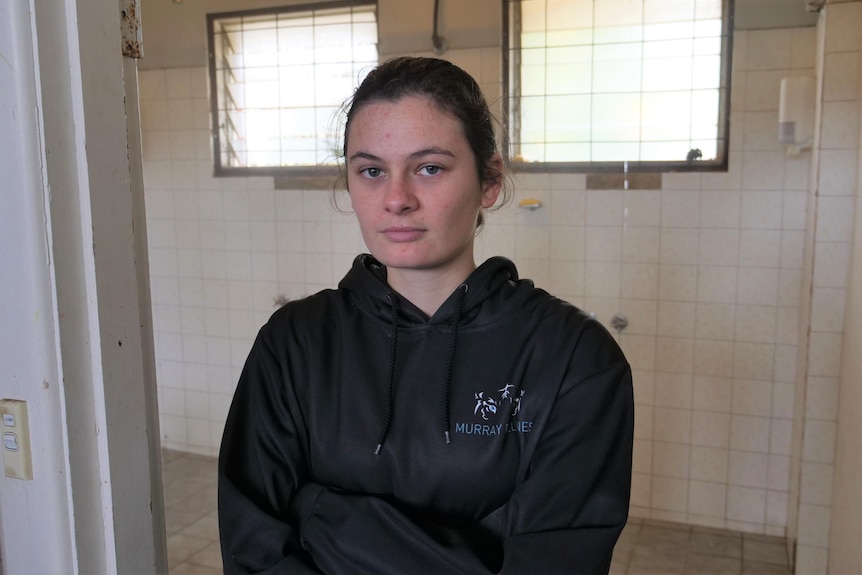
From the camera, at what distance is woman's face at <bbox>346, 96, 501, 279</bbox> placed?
946 millimetres

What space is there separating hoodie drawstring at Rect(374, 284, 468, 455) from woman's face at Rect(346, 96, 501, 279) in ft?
0.22

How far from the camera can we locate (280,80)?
3.49m

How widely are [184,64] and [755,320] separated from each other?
2.82 meters

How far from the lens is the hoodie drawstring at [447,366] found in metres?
0.95

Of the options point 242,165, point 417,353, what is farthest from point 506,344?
point 242,165

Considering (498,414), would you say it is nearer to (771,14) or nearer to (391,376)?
(391,376)

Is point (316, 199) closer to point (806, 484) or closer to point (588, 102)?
point (588, 102)

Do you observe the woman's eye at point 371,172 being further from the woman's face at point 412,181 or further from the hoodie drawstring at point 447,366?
the hoodie drawstring at point 447,366

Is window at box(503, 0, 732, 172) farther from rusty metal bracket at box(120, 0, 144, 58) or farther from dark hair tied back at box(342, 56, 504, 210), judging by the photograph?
rusty metal bracket at box(120, 0, 144, 58)

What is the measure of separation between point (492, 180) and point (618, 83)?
6.67 feet

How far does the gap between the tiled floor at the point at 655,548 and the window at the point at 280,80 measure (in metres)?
1.61

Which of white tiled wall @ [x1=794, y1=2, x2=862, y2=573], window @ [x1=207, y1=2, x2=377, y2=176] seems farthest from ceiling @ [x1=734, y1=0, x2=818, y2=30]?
window @ [x1=207, y1=2, x2=377, y2=176]

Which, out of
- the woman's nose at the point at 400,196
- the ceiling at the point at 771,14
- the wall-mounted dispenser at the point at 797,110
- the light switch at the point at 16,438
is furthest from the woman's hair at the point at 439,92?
the ceiling at the point at 771,14

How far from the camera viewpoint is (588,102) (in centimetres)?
292
